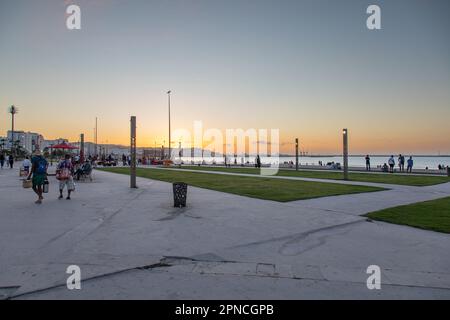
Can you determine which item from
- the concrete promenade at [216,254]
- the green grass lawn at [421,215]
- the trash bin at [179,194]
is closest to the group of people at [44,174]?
the concrete promenade at [216,254]

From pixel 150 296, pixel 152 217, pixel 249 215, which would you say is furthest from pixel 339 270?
pixel 152 217

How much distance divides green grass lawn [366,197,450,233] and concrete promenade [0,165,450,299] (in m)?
0.51

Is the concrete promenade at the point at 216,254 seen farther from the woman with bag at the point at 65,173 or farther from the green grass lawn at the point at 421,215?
the woman with bag at the point at 65,173

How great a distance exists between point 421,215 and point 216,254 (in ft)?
21.6

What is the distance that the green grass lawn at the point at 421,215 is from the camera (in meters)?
7.55

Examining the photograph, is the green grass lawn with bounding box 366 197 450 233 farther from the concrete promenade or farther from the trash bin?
the trash bin

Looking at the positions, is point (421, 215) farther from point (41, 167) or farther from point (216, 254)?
point (41, 167)

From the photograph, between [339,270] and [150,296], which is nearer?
[150,296]

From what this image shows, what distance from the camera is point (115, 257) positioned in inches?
205

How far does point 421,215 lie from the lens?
8.77 meters

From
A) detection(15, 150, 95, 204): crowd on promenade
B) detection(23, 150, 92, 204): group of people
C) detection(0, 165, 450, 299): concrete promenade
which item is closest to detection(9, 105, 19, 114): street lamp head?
detection(15, 150, 95, 204): crowd on promenade

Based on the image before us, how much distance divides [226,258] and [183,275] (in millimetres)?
1021
